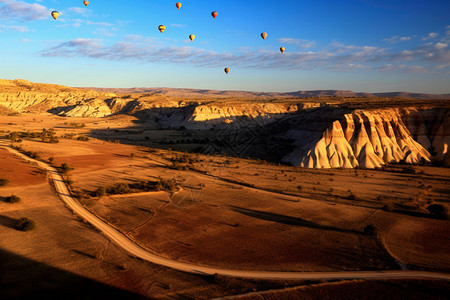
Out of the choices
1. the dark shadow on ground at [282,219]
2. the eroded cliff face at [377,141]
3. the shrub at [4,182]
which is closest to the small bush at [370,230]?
the dark shadow on ground at [282,219]

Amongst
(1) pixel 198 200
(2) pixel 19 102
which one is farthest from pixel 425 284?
(2) pixel 19 102

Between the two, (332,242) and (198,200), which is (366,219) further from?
(198,200)

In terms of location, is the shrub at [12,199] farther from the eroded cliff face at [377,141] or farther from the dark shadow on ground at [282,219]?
the eroded cliff face at [377,141]

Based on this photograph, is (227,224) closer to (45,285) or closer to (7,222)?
(45,285)

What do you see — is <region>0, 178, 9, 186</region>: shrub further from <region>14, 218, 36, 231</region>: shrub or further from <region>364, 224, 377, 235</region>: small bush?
<region>364, 224, 377, 235</region>: small bush

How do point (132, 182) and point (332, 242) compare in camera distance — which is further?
point (132, 182)

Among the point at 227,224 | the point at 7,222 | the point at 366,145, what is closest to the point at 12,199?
the point at 7,222
